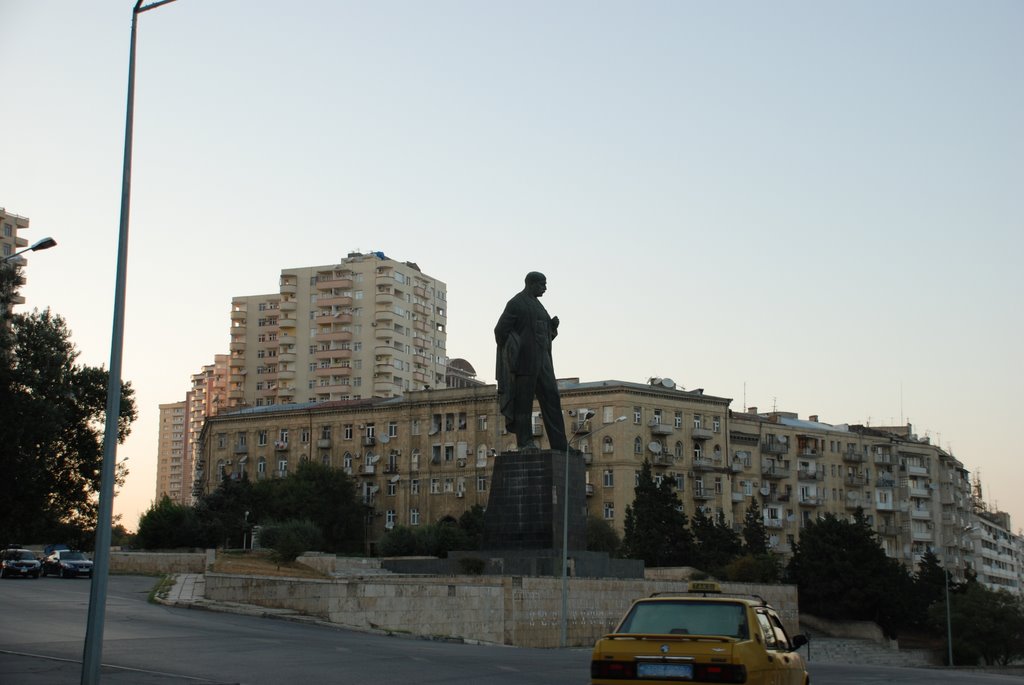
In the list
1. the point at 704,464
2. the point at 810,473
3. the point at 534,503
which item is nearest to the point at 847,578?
the point at 704,464

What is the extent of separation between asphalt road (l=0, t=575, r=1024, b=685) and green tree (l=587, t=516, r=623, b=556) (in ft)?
160

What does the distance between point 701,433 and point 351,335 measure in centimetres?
4652

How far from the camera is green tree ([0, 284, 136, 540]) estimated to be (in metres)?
27.3

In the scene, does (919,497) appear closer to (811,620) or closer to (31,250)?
(811,620)

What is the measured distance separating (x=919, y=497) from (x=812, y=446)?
1526cm

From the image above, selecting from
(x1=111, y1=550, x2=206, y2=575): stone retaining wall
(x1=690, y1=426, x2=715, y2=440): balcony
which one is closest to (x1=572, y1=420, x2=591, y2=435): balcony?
(x1=690, y1=426, x2=715, y2=440): balcony

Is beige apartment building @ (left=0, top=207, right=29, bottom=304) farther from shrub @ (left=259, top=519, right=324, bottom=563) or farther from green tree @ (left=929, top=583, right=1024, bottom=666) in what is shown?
green tree @ (left=929, top=583, right=1024, bottom=666)

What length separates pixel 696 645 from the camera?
11.4 meters

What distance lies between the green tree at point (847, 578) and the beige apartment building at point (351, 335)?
60.1 metres

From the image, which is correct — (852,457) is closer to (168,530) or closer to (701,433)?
(701,433)

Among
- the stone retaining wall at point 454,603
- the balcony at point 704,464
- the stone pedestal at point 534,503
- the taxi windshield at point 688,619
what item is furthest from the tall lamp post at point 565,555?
the balcony at point 704,464

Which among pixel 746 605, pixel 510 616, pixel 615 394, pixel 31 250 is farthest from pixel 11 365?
pixel 615 394

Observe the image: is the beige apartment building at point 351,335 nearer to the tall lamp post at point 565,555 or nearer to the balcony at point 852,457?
the balcony at point 852,457

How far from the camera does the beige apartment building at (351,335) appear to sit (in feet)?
402
